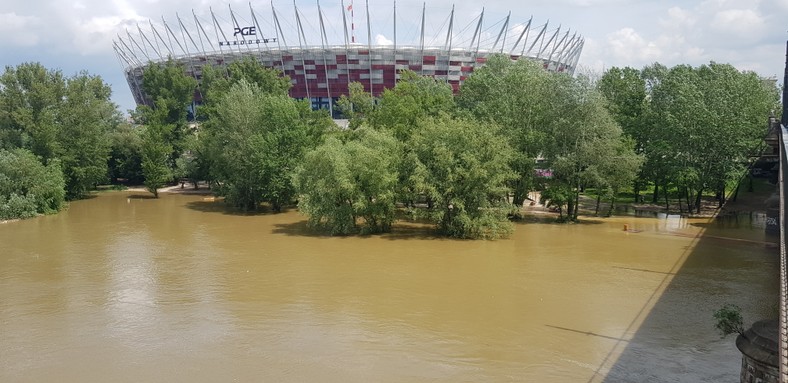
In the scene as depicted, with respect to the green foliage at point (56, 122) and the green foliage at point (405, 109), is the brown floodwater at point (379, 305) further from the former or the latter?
the green foliage at point (56, 122)

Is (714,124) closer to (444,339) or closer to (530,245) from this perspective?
(530,245)

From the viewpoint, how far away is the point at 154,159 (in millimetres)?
52625

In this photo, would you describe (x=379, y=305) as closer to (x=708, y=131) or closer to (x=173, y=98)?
(x=708, y=131)

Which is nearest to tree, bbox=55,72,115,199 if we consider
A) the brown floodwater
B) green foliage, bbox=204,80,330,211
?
green foliage, bbox=204,80,330,211

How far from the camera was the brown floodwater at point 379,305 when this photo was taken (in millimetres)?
13547

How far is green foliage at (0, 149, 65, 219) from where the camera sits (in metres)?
37.9

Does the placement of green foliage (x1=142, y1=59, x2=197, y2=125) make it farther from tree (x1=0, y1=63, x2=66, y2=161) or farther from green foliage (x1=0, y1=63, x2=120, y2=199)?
tree (x1=0, y1=63, x2=66, y2=161)

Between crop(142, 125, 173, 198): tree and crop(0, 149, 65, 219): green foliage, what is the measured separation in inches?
398

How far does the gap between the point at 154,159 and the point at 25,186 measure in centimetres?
1384

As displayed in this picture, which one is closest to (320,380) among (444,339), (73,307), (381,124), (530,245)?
(444,339)

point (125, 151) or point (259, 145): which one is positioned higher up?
point (125, 151)

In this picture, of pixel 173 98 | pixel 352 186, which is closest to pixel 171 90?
pixel 173 98

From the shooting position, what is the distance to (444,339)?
1526 cm

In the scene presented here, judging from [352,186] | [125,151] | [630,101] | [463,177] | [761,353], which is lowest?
[761,353]
